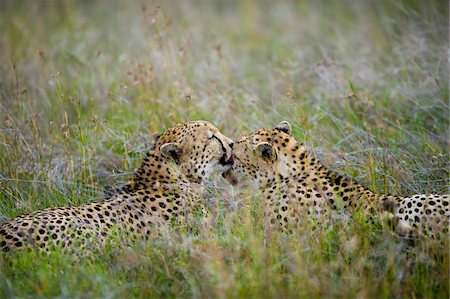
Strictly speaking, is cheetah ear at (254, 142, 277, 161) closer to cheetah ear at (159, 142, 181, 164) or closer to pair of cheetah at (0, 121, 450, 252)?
pair of cheetah at (0, 121, 450, 252)

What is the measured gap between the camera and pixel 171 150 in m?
4.98

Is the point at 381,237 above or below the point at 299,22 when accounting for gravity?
below

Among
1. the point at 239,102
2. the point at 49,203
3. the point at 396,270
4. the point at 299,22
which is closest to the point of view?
the point at 396,270

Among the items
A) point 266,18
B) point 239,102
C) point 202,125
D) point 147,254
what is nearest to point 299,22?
point 266,18

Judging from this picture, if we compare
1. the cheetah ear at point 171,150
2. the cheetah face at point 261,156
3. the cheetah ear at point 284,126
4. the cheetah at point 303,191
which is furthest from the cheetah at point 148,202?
the cheetah ear at point 284,126

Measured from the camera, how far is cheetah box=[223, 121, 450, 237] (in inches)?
165

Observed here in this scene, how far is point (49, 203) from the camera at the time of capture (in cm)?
500

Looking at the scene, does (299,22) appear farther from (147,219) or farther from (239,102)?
(147,219)

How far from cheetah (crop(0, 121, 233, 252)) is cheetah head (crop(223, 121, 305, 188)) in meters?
0.12

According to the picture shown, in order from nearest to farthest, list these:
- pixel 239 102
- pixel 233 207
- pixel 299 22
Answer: pixel 233 207 < pixel 239 102 < pixel 299 22

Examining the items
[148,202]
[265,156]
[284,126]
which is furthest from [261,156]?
[148,202]

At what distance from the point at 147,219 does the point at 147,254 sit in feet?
2.65

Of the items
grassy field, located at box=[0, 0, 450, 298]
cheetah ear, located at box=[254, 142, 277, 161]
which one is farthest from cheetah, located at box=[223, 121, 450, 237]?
grassy field, located at box=[0, 0, 450, 298]

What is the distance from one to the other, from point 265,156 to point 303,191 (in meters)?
0.38
